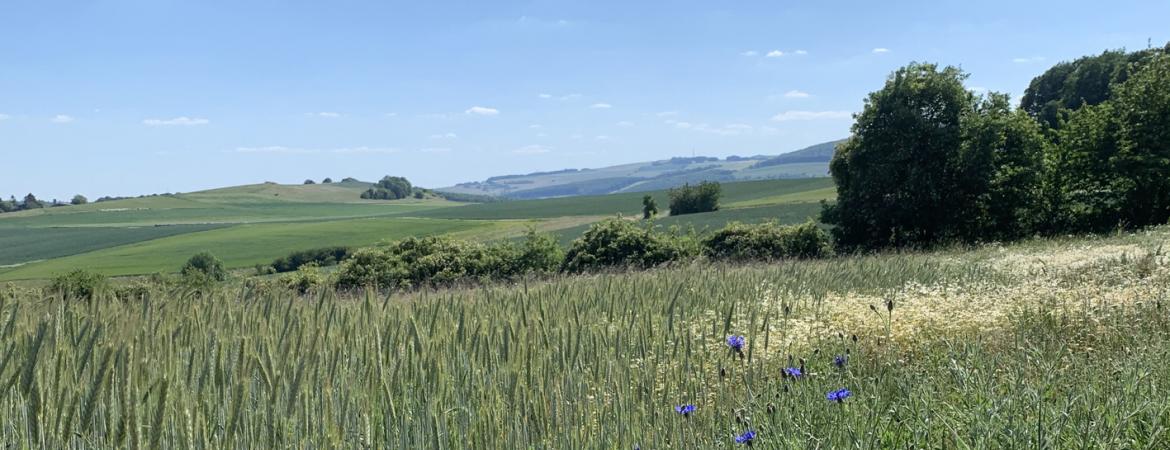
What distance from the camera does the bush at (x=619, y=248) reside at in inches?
960

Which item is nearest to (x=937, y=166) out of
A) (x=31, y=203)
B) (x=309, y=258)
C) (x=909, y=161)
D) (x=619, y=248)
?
(x=909, y=161)

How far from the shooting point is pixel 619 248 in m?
24.6

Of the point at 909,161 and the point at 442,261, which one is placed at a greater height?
the point at 909,161

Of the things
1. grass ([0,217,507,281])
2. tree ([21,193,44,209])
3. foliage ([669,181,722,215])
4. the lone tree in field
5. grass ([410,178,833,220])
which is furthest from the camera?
tree ([21,193,44,209])

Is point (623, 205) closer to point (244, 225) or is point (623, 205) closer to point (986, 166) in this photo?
point (244, 225)

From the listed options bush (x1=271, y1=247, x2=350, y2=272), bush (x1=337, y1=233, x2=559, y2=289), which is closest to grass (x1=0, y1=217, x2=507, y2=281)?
bush (x1=271, y1=247, x2=350, y2=272)

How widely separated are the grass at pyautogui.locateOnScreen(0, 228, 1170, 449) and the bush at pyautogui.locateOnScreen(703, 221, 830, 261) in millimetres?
19719

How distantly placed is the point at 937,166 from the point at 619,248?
12226 mm

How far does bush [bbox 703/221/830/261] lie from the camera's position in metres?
25.8

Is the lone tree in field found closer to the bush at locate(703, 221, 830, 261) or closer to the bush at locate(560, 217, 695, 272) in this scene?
the bush at locate(703, 221, 830, 261)

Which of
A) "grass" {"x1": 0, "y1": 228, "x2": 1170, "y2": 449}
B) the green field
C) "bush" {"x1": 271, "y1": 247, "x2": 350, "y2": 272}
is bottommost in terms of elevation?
"bush" {"x1": 271, "y1": 247, "x2": 350, "y2": 272}

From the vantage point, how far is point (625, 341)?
4.72 m

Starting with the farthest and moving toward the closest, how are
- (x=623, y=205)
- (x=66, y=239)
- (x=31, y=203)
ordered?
1. (x=31, y=203)
2. (x=623, y=205)
3. (x=66, y=239)

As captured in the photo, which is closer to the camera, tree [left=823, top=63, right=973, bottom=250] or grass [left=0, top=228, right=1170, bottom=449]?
grass [left=0, top=228, right=1170, bottom=449]
